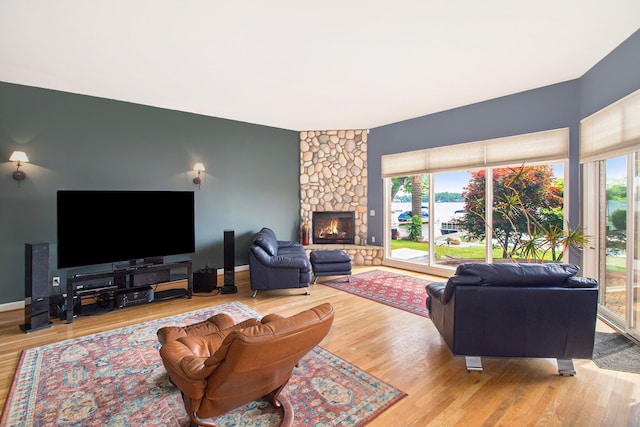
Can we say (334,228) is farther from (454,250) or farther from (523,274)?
(523,274)

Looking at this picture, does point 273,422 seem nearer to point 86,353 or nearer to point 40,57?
point 86,353

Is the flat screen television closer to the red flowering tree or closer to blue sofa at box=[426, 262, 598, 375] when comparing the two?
blue sofa at box=[426, 262, 598, 375]

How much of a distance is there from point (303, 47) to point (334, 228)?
14.8ft

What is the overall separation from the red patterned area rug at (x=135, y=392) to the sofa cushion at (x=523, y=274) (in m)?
1.15

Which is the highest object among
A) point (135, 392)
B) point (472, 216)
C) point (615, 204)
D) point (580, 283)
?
point (615, 204)

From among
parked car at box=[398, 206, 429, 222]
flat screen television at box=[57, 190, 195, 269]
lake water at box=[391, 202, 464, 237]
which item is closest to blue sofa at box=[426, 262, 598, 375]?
lake water at box=[391, 202, 464, 237]

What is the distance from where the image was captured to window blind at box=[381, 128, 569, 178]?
4530 mm

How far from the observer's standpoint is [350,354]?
2.96m

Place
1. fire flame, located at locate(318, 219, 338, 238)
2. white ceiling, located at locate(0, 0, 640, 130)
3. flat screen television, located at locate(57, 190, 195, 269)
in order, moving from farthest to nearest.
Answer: fire flame, located at locate(318, 219, 338, 238) → flat screen television, located at locate(57, 190, 195, 269) → white ceiling, located at locate(0, 0, 640, 130)

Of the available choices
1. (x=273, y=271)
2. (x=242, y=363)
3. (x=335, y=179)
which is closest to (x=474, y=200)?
(x=335, y=179)

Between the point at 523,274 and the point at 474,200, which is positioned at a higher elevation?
the point at 474,200

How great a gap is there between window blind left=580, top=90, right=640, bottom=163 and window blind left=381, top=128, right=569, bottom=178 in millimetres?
372

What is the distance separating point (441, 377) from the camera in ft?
8.41

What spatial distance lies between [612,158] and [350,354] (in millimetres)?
3835
